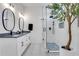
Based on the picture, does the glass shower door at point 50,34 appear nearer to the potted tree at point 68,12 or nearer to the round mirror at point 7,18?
the round mirror at point 7,18

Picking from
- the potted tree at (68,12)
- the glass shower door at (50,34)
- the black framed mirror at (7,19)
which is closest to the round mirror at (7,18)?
the black framed mirror at (7,19)

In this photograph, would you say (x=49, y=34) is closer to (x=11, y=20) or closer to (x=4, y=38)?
(x=11, y=20)

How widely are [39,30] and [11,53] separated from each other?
4.69 m

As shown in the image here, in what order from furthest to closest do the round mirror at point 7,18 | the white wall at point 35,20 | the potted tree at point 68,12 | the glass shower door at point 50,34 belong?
the white wall at point 35,20 → the glass shower door at point 50,34 → the round mirror at point 7,18 → the potted tree at point 68,12

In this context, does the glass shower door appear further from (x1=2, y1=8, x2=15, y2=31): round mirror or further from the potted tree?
Answer: the potted tree

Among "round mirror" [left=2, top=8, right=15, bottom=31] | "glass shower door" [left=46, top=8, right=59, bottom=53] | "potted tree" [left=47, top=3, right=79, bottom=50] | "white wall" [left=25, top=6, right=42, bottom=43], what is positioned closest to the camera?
"potted tree" [left=47, top=3, right=79, bottom=50]

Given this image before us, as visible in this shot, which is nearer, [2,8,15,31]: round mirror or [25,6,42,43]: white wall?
[2,8,15,31]: round mirror

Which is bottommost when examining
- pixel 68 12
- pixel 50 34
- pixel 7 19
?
pixel 50 34

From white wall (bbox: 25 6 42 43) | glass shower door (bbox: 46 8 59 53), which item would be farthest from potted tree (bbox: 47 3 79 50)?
white wall (bbox: 25 6 42 43)

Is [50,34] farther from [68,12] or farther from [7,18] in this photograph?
[68,12]

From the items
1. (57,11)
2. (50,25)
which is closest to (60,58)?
(57,11)

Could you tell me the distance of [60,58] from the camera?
1.16 meters

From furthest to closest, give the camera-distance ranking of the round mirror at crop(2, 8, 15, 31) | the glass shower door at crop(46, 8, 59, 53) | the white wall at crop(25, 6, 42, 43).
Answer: the white wall at crop(25, 6, 42, 43), the glass shower door at crop(46, 8, 59, 53), the round mirror at crop(2, 8, 15, 31)

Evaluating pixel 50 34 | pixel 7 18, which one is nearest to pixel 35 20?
pixel 50 34
